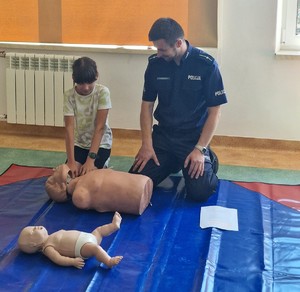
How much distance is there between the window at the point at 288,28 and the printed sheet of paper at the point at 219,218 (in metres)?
1.40

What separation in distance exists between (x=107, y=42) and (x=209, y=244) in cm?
191

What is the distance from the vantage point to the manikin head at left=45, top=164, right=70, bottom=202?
2645 millimetres

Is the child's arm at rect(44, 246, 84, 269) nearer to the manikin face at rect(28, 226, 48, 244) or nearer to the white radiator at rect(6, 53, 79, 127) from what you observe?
the manikin face at rect(28, 226, 48, 244)

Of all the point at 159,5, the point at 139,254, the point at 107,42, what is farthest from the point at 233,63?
the point at 139,254

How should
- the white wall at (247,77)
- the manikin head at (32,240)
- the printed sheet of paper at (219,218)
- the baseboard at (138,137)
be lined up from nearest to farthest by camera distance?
the manikin head at (32,240)
the printed sheet of paper at (219,218)
the white wall at (247,77)
the baseboard at (138,137)

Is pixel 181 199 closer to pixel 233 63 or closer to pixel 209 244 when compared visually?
pixel 209 244

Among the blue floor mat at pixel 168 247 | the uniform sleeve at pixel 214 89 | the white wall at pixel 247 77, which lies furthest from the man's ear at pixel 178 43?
the white wall at pixel 247 77

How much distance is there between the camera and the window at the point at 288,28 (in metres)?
3.55

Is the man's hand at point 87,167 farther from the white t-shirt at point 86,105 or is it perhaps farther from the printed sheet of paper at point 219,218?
the printed sheet of paper at point 219,218

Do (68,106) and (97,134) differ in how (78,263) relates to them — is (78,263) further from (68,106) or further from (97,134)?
(68,106)

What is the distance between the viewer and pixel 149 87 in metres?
2.93

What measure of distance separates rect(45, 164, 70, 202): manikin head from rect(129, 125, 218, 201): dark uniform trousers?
1.32 feet

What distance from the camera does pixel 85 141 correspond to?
9.89 feet

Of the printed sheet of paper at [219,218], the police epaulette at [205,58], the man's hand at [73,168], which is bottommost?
the printed sheet of paper at [219,218]
